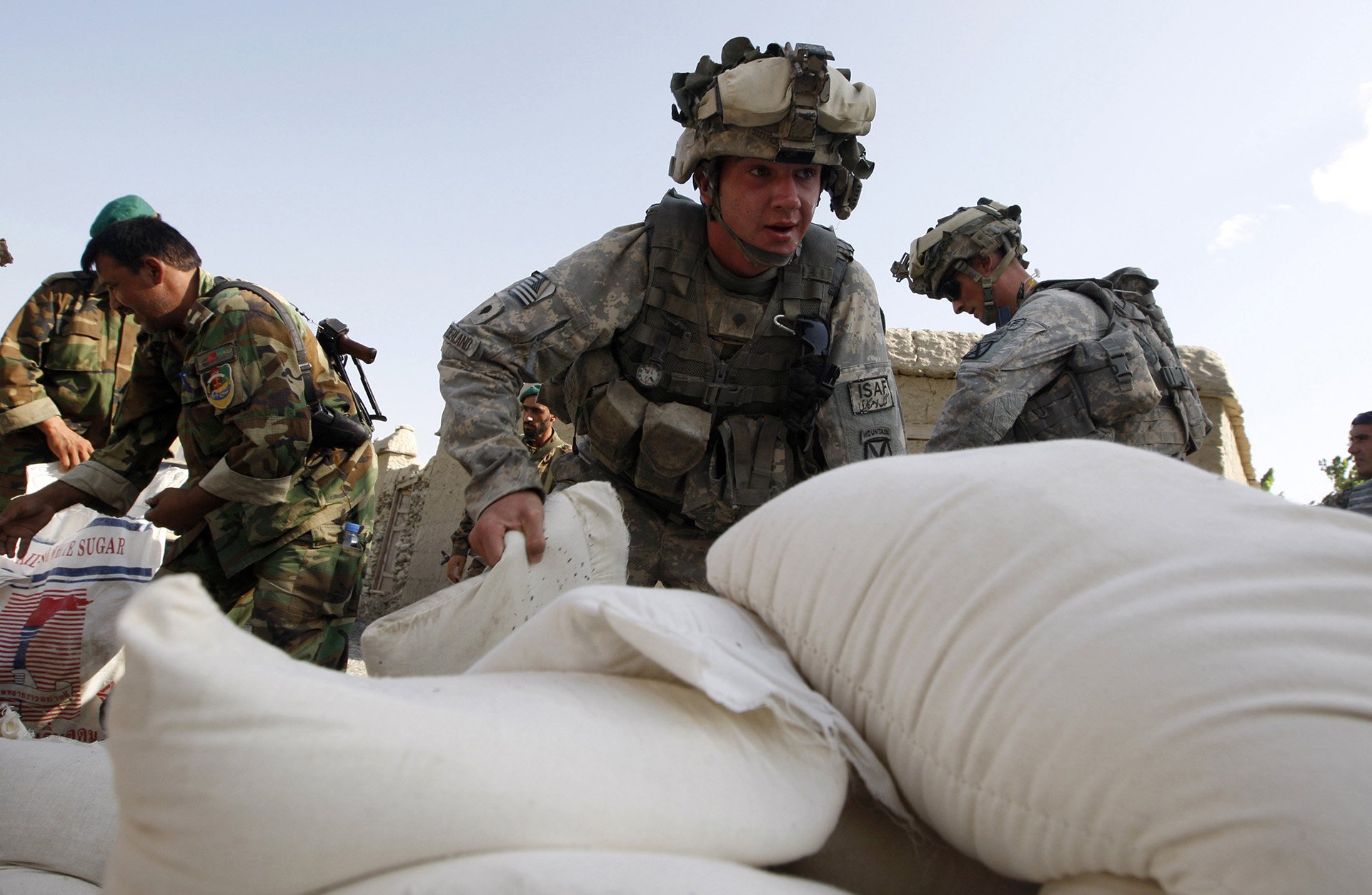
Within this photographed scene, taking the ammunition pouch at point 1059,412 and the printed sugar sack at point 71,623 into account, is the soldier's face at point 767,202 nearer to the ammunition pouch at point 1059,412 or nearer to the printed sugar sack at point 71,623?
the ammunition pouch at point 1059,412

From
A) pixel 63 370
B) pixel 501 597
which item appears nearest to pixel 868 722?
pixel 501 597

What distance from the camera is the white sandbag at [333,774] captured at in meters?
0.49

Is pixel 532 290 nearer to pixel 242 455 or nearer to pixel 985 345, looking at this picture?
pixel 242 455

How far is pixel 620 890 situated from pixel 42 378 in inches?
166

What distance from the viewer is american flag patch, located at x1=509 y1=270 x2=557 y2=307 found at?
193 cm

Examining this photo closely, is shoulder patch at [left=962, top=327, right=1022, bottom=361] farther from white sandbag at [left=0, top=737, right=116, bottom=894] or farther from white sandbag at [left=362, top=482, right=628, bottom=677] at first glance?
white sandbag at [left=0, top=737, right=116, bottom=894]

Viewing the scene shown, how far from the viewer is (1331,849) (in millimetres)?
477

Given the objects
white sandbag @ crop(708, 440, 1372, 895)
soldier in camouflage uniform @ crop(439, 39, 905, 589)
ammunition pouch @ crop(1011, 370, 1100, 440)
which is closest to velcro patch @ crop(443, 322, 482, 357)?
soldier in camouflage uniform @ crop(439, 39, 905, 589)

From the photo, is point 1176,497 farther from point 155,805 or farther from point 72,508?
point 72,508

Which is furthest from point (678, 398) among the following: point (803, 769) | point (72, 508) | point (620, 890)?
point (72, 508)

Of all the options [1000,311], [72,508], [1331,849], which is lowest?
[72,508]

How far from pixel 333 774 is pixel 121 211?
3437 millimetres

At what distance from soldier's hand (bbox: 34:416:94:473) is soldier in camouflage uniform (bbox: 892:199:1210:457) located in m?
3.27

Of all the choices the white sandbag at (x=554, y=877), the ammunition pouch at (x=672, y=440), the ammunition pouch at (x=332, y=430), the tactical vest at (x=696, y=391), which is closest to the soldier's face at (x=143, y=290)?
the ammunition pouch at (x=332, y=430)
